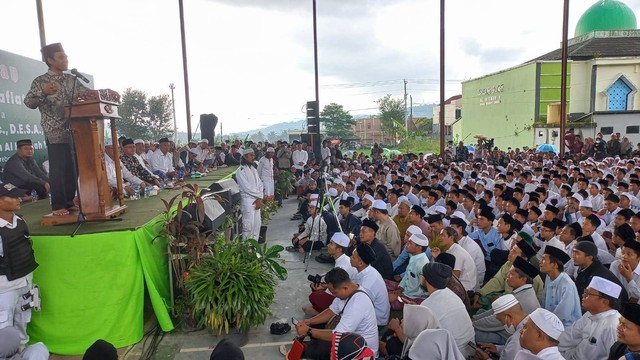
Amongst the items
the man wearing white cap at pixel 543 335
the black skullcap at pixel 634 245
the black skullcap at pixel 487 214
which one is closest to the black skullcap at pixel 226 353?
the man wearing white cap at pixel 543 335

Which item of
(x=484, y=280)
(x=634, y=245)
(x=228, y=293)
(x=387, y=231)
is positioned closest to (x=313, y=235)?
(x=387, y=231)

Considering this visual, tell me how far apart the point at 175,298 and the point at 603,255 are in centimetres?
540

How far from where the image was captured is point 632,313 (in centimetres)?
293

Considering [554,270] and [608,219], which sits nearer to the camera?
[554,270]

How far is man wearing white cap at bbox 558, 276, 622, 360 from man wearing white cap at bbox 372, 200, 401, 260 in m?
3.48

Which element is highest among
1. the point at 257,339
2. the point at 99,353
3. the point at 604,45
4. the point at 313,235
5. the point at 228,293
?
the point at 604,45

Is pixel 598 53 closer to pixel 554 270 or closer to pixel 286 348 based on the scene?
pixel 554 270

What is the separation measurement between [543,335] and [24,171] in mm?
7264

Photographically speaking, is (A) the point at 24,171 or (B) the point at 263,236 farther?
(B) the point at 263,236

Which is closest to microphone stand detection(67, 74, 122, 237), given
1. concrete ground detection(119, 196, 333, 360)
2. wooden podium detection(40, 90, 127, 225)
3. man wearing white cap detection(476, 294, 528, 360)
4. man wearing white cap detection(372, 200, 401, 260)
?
wooden podium detection(40, 90, 127, 225)

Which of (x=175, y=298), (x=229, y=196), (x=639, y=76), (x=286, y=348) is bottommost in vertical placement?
(x=286, y=348)

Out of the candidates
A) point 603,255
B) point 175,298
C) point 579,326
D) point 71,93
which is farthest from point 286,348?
point 603,255

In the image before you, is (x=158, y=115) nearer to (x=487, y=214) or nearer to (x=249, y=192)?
(x=249, y=192)

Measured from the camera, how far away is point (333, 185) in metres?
10.9
